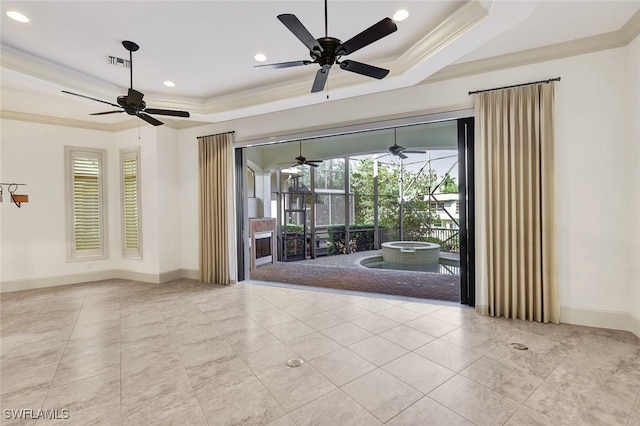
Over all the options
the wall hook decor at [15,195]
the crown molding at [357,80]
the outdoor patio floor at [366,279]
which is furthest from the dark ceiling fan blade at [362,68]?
the wall hook decor at [15,195]

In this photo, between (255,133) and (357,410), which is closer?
(357,410)

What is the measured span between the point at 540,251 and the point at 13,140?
8506 mm

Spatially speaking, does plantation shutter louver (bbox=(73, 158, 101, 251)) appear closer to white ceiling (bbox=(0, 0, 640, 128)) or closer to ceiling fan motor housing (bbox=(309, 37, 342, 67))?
white ceiling (bbox=(0, 0, 640, 128))

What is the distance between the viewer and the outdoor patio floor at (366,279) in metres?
4.96

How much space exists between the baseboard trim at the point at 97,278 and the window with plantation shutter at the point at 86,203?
14.9 inches

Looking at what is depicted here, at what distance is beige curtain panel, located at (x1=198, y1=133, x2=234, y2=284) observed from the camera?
219 inches

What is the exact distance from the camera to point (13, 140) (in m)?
5.29

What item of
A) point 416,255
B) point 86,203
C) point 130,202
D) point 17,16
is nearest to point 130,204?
point 130,202

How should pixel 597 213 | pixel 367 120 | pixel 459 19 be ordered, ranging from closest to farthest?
pixel 459 19, pixel 597 213, pixel 367 120

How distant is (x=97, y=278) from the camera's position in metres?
6.09

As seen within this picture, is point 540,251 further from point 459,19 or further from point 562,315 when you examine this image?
point 459,19

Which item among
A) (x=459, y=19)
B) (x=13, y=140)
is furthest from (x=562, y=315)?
(x=13, y=140)

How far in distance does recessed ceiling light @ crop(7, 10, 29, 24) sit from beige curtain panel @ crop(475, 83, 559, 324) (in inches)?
199

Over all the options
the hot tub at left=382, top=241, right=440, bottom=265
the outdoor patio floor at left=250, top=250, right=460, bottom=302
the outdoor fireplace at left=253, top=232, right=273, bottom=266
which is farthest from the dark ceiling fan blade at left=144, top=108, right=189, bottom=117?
the hot tub at left=382, top=241, right=440, bottom=265
